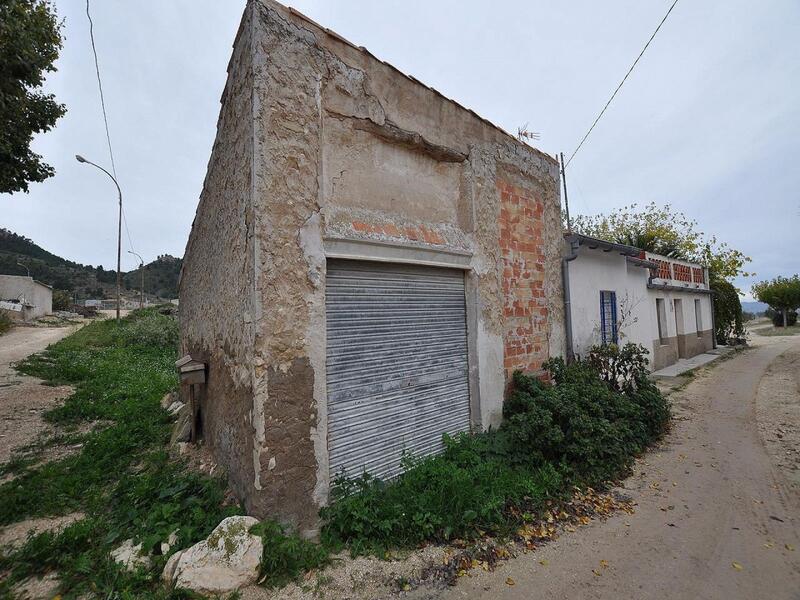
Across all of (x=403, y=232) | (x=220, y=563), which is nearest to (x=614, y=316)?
(x=403, y=232)

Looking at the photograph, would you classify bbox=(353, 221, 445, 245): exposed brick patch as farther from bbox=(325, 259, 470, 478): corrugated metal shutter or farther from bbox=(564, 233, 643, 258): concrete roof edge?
bbox=(564, 233, 643, 258): concrete roof edge

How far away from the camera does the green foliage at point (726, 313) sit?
16891 mm

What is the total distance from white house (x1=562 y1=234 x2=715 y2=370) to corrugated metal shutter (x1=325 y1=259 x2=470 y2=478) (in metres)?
2.83

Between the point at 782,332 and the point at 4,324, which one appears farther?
the point at 782,332

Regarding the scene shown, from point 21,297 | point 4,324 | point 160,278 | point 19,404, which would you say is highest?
point 160,278

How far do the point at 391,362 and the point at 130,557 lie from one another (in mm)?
2538

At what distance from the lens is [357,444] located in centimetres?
337

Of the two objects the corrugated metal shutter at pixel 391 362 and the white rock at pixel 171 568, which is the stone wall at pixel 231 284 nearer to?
the white rock at pixel 171 568

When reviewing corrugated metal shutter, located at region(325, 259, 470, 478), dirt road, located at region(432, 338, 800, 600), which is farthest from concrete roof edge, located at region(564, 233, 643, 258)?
dirt road, located at region(432, 338, 800, 600)

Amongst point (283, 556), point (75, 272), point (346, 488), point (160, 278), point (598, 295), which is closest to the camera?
point (283, 556)

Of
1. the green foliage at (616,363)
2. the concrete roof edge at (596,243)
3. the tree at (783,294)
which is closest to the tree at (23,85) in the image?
the concrete roof edge at (596,243)

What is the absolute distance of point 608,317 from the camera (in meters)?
7.52

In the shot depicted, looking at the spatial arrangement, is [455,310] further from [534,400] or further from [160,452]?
[160,452]

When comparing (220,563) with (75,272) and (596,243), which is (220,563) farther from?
(75,272)
